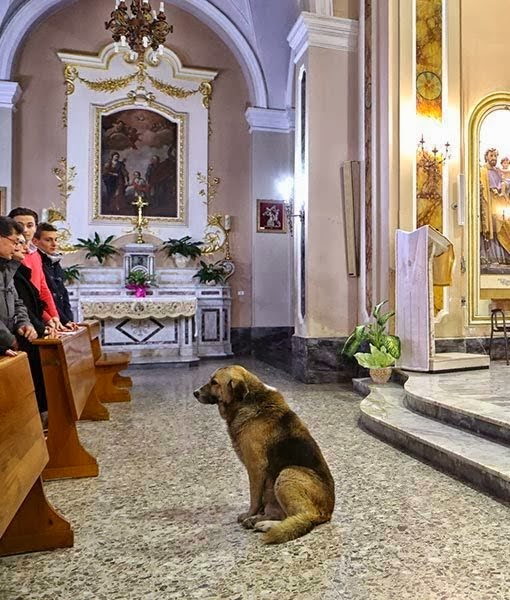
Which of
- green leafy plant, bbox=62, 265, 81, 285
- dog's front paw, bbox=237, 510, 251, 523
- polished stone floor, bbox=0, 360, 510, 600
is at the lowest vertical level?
polished stone floor, bbox=0, 360, 510, 600

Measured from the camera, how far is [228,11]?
9.57 m

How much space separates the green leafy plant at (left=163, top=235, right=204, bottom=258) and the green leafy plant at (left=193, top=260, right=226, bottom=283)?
0.78 feet

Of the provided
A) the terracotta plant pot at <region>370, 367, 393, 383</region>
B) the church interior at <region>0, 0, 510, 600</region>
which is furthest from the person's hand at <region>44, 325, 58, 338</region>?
the terracotta plant pot at <region>370, 367, 393, 383</region>

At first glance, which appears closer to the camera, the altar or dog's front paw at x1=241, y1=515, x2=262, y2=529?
dog's front paw at x1=241, y1=515, x2=262, y2=529

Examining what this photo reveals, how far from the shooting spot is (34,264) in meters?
3.70

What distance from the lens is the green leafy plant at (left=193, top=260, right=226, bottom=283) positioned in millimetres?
9180

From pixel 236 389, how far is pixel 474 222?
17.9ft

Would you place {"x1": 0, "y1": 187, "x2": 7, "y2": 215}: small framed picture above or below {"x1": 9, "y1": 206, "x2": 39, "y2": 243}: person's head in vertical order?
above

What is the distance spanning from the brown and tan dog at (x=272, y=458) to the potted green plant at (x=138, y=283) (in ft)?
20.6

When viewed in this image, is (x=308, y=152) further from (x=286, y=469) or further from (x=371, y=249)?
(x=286, y=469)

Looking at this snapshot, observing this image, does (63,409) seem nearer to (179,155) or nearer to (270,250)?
(270,250)

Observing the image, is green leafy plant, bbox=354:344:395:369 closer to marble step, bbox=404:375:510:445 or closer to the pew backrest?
marble step, bbox=404:375:510:445

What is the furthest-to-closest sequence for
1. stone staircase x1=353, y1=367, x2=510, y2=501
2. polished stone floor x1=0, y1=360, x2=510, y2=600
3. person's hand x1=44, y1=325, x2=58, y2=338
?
person's hand x1=44, y1=325, x2=58, y2=338 < stone staircase x1=353, y1=367, x2=510, y2=501 < polished stone floor x1=0, y1=360, x2=510, y2=600

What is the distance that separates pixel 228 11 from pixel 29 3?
341cm
